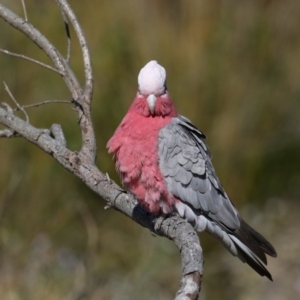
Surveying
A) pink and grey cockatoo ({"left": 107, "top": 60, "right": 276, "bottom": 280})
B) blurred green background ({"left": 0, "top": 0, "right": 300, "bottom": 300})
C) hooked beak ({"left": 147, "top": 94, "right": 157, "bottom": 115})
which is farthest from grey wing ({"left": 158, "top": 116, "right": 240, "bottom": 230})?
blurred green background ({"left": 0, "top": 0, "right": 300, "bottom": 300})

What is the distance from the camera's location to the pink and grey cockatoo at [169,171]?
2.97 meters

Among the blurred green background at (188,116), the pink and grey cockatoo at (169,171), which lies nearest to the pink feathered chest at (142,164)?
the pink and grey cockatoo at (169,171)

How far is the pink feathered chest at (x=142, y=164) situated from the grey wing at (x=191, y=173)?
40 millimetres

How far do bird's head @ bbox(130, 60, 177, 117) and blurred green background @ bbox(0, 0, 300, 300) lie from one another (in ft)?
5.85

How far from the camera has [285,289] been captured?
4.81 metres

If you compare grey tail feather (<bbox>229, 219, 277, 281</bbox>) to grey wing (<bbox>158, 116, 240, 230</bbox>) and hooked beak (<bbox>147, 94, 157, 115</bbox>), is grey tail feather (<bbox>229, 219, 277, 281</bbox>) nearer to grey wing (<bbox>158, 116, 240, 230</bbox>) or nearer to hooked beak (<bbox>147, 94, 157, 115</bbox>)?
grey wing (<bbox>158, 116, 240, 230</bbox>)

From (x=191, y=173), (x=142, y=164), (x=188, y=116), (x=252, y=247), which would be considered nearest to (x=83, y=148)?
(x=142, y=164)

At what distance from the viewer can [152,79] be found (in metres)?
3.02

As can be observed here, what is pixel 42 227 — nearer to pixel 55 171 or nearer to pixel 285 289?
pixel 55 171

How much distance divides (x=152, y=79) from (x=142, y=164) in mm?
397

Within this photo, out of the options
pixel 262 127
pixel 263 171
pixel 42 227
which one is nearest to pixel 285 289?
pixel 263 171

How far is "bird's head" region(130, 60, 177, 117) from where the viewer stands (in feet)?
9.91

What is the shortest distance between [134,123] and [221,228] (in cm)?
65

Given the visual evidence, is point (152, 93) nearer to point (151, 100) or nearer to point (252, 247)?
point (151, 100)
